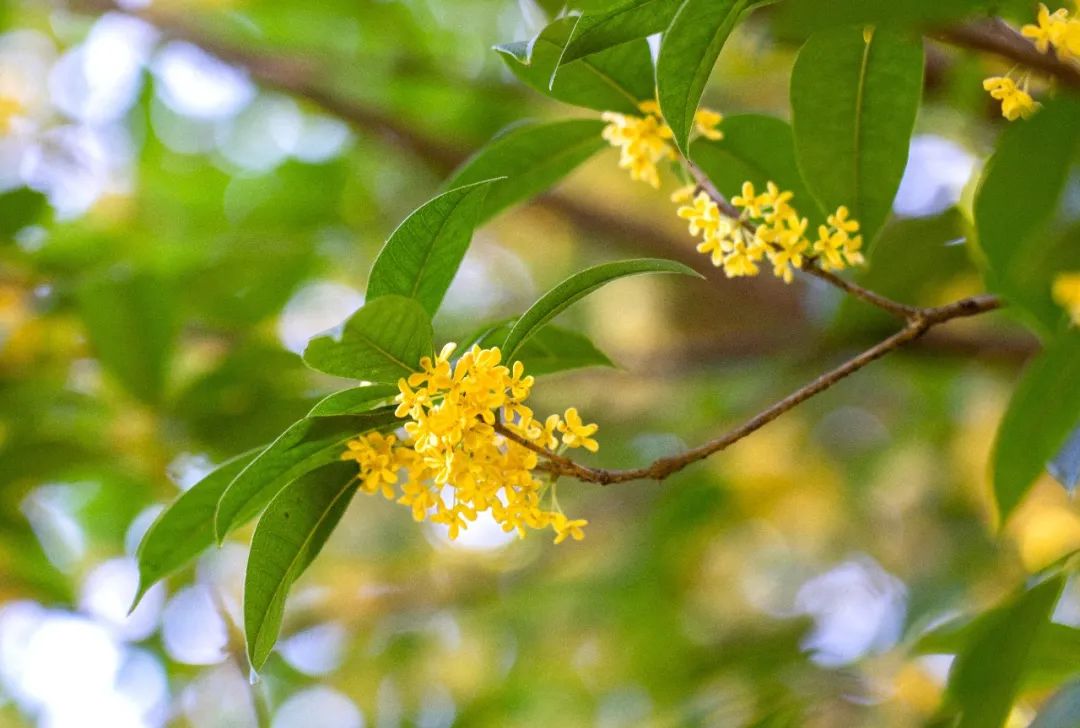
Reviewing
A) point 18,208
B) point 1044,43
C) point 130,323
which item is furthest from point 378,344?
point 18,208

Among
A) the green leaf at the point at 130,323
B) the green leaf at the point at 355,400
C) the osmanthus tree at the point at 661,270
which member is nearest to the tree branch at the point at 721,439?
the osmanthus tree at the point at 661,270

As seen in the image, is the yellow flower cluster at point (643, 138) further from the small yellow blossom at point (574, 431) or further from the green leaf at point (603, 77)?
the small yellow blossom at point (574, 431)

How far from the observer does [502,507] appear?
0.82 meters

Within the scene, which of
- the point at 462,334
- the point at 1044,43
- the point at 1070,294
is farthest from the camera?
the point at 462,334

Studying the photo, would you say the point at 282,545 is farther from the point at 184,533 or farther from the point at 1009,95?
the point at 1009,95

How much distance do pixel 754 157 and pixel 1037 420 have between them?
38 centimetres

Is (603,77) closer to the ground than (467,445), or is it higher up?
higher up

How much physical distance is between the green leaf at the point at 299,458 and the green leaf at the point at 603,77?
1.12 feet

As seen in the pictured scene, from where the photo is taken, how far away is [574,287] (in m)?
0.79

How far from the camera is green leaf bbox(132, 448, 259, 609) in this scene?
0.94 meters

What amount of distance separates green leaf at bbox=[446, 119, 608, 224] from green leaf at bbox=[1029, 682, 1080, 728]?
67 centimetres

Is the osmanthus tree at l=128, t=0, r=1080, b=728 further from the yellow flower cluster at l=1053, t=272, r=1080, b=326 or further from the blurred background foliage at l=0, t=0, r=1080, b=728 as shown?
the blurred background foliage at l=0, t=0, r=1080, b=728

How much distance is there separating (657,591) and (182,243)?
126cm

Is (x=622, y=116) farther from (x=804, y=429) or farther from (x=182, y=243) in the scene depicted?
(x=804, y=429)
